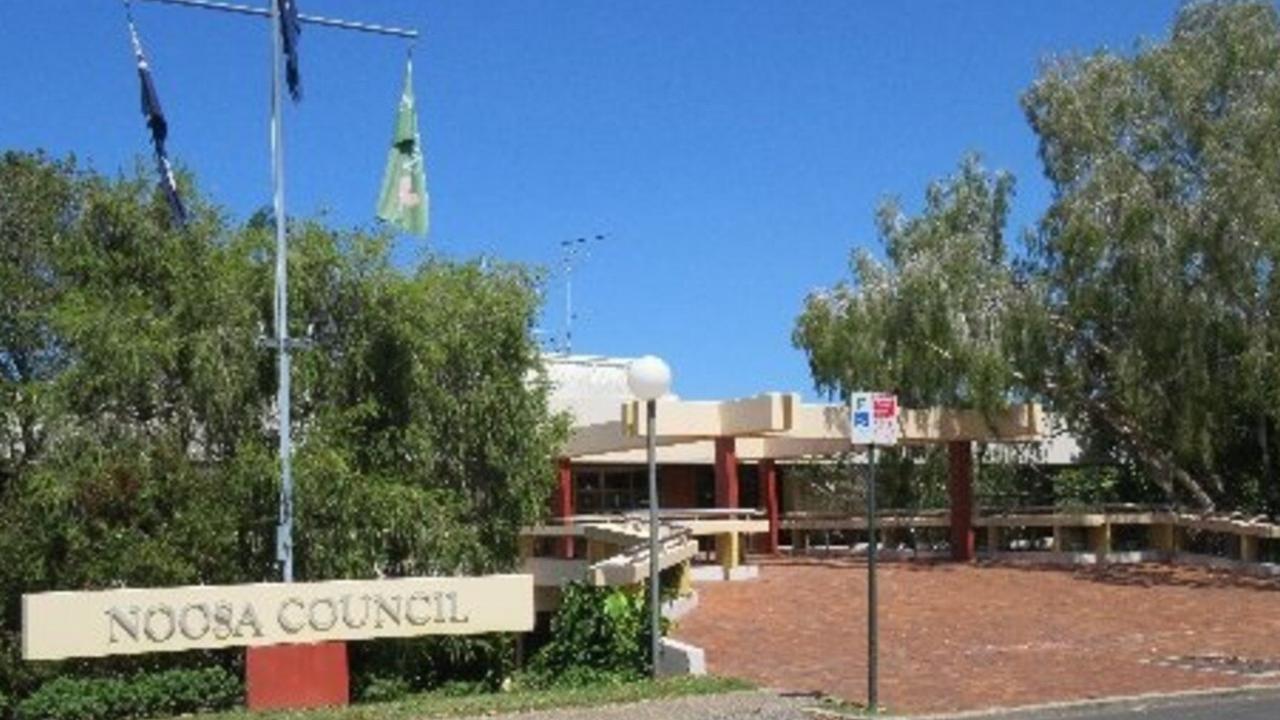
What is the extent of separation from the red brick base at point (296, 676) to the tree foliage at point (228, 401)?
3.62 meters

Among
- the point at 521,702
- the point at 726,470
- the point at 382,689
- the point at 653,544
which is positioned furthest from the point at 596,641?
the point at 726,470

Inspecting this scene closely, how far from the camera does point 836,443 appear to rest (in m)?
36.3

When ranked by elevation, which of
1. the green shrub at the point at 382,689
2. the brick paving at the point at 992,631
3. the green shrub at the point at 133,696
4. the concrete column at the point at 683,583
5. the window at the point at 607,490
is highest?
the window at the point at 607,490

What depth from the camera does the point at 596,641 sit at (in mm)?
18094

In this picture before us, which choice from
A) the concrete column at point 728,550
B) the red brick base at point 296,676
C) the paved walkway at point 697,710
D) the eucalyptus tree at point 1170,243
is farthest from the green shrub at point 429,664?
the eucalyptus tree at point 1170,243

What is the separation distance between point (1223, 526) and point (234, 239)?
1869 cm

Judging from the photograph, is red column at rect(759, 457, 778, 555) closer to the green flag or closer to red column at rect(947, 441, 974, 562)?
red column at rect(947, 441, 974, 562)

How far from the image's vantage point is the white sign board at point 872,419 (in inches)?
591

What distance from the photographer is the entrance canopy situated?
29.5 m

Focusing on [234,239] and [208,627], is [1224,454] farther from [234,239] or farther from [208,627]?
[208,627]

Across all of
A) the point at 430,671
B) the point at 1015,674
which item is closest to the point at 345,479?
the point at 430,671

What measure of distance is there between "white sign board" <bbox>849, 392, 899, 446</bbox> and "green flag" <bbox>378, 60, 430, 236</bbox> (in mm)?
8200

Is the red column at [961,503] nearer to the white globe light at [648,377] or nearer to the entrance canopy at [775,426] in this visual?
the entrance canopy at [775,426]

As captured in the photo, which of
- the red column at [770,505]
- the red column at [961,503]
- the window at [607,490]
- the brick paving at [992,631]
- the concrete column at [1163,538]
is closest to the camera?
the brick paving at [992,631]
